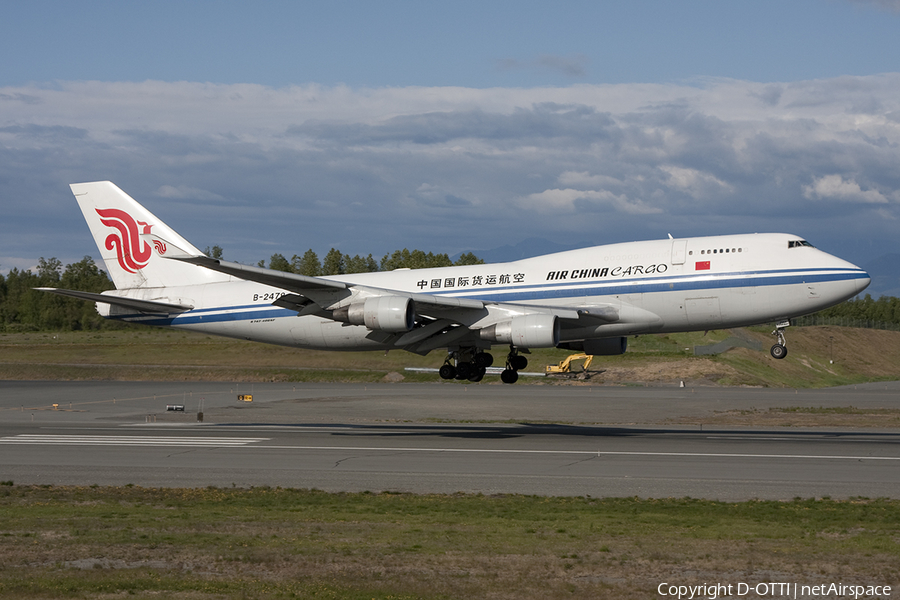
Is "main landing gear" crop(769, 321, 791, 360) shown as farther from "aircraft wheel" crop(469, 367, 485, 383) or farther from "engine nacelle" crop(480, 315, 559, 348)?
"aircraft wheel" crop(469, 367, 485, 383)

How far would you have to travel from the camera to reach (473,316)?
37.9m

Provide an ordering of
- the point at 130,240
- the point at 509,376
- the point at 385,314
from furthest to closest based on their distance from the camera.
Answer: the point at 130,240
the point at 509,376
the point at 385,314

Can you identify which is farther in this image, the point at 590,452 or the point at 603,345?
the point at 603,345

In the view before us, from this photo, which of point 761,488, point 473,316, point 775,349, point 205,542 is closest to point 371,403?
point 473,316

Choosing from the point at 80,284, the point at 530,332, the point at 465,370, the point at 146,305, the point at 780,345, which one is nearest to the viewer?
the point at 780,345

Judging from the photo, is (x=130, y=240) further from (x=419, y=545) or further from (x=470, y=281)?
(x=419, y=545)

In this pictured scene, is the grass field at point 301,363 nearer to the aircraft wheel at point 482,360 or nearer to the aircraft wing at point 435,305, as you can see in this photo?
the aircraft wheel at point 482,360

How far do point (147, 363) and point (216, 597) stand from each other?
77.2 m

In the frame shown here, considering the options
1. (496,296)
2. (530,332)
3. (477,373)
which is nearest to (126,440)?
(477,373)

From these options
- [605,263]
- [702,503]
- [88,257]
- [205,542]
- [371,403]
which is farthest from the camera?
[88,257]

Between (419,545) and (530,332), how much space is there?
1891cm

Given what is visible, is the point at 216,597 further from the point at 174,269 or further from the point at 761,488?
the point at 174,269

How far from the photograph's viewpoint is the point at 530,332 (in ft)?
117

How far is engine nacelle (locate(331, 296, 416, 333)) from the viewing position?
118 ft
